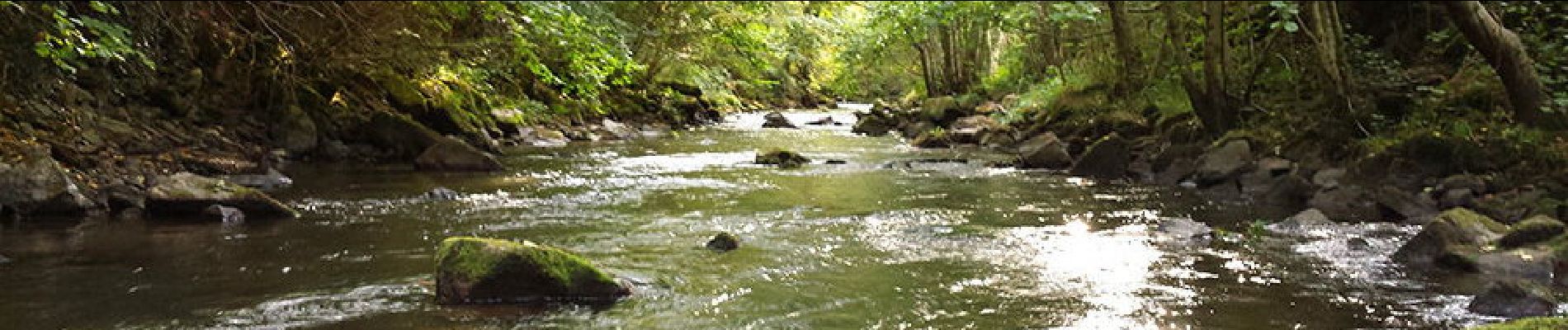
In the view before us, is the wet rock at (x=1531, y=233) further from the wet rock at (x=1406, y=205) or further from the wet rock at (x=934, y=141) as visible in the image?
the wet rock at (x=934, y=141)

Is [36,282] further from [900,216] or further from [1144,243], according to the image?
[1144,243]

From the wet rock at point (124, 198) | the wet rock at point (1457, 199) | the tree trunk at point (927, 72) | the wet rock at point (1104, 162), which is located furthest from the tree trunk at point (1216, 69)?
the tree trunk at point (927, 72)

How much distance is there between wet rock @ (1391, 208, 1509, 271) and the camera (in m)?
6.70

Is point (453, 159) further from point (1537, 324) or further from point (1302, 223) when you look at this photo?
point (1537, 324)

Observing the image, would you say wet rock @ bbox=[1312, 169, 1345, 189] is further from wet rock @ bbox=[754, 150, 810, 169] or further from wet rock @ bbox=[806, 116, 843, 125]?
wet rock @ bbox=[806, 116, 843, 125]

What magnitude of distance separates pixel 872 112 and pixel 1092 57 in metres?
8.67

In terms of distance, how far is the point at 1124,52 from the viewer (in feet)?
58.1

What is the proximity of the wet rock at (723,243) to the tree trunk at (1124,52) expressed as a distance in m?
10.1

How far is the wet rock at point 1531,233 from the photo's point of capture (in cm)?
682

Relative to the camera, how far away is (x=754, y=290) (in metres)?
6.16

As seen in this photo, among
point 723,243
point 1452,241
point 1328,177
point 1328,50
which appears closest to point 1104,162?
point 1328,50

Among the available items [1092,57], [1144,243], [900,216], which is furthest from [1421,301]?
[1092,57]

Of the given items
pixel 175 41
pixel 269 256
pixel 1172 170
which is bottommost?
pixel 1172 170

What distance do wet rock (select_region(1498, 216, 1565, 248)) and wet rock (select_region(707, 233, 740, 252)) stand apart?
15.4 feet
